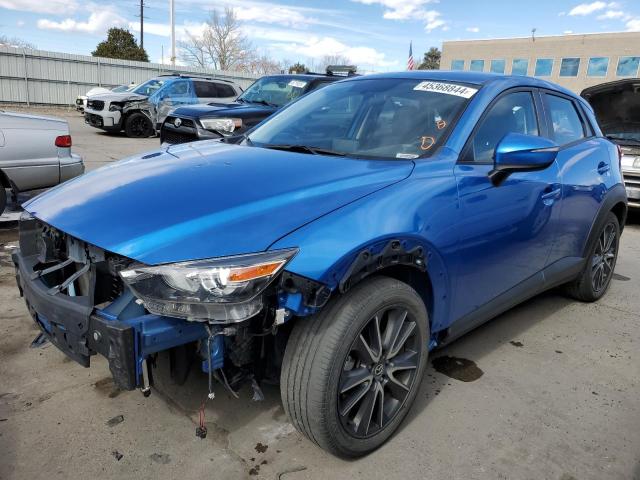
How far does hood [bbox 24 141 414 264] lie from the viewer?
1.90 m

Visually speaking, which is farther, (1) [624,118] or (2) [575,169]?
(1) [624,118]

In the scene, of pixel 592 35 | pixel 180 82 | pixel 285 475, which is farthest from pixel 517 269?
pixel 592 35

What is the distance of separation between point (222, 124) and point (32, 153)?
293 centimetres

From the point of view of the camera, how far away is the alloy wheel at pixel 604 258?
4.14m

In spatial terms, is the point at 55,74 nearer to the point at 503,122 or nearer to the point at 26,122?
the point at 26,122

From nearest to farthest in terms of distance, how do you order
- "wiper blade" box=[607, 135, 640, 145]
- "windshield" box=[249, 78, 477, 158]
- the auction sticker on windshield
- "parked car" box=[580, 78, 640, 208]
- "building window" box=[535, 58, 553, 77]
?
"windshield" box=[249, 78, 477, 158]
the auction sticker on windshield
"parked car" box=[580, 78, 640, 208]
"wiper blade" box=[607, 135, 640, 145]
"building window" box=[535, 58, 553, 77]

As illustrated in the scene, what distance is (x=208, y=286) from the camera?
5.97 feet

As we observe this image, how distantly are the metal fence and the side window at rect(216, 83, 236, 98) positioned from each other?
1402cm

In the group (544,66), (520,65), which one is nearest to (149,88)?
(544,66)

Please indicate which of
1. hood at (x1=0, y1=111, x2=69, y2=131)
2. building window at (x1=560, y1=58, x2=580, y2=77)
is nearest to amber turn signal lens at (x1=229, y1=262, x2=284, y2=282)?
hood at (x1=0, y1=111, x2=69, y2=131)

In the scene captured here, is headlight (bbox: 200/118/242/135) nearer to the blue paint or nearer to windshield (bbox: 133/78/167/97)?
the blue paint

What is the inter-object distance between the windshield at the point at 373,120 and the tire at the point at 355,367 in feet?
2.68

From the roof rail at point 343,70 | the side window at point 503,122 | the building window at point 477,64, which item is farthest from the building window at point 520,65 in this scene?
the side window at point 503,122

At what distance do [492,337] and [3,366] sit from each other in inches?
120
